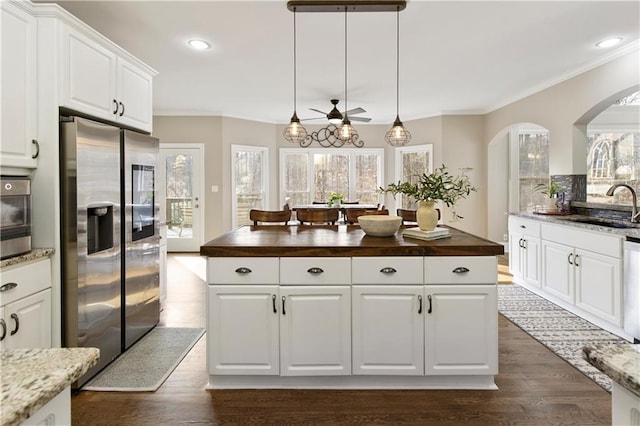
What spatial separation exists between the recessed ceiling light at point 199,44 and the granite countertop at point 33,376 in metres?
3.47

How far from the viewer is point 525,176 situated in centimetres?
698

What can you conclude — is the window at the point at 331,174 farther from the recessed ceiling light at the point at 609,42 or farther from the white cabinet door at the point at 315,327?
the white cabinet door at the point at 315,327

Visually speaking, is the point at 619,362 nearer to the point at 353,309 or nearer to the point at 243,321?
the point at 353,309

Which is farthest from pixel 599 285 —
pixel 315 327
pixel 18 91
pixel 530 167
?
pixel 18 91

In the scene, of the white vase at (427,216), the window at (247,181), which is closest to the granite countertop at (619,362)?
the white vase at (427,216)

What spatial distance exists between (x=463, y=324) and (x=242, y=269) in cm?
136

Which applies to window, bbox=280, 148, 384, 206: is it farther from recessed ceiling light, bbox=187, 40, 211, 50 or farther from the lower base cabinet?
the lower base cabinet

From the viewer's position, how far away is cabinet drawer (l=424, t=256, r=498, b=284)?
2.34 metres

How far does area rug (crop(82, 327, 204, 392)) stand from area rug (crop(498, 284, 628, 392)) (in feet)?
9.22

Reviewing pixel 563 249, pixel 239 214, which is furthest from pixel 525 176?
pixel 239 214

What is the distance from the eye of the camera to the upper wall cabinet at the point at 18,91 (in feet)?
6.84

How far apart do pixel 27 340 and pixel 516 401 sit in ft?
9.01

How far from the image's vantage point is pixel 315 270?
2357 mm

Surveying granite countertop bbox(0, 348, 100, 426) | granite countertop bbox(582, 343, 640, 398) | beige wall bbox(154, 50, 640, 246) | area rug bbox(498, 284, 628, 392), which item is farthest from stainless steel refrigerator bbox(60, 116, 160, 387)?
beige wall bbox(154, 50, 640, 246)
